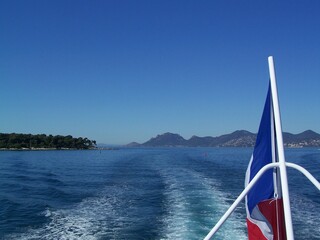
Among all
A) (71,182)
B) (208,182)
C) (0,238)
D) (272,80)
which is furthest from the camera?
(71,182)

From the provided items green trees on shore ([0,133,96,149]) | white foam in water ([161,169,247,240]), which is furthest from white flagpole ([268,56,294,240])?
green trees on shore ([0,133,96,149])

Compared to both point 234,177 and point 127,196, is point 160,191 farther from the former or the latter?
point 234,177

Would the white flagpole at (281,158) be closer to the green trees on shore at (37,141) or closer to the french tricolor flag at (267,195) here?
the french tricolor flag at (267,195)

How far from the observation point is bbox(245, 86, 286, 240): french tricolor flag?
402 centimetres

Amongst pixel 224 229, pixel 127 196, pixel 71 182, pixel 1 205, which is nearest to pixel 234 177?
pixel 127 196

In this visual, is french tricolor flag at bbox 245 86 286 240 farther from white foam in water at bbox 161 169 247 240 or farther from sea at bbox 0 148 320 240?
sea at bbox 0 148 320 240

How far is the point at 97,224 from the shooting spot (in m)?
15.5

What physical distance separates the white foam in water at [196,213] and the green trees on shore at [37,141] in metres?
125

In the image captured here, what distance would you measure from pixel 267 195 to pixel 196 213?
45.6 ft

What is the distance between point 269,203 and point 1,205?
20002mm

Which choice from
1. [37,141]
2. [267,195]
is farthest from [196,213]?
[37,141]

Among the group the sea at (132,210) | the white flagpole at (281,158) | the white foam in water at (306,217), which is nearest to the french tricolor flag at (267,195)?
the white flagpole at (281,158)

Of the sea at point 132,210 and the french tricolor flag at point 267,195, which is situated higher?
the french tricolor flag at point 267,195

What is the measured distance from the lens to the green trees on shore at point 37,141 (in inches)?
5438
